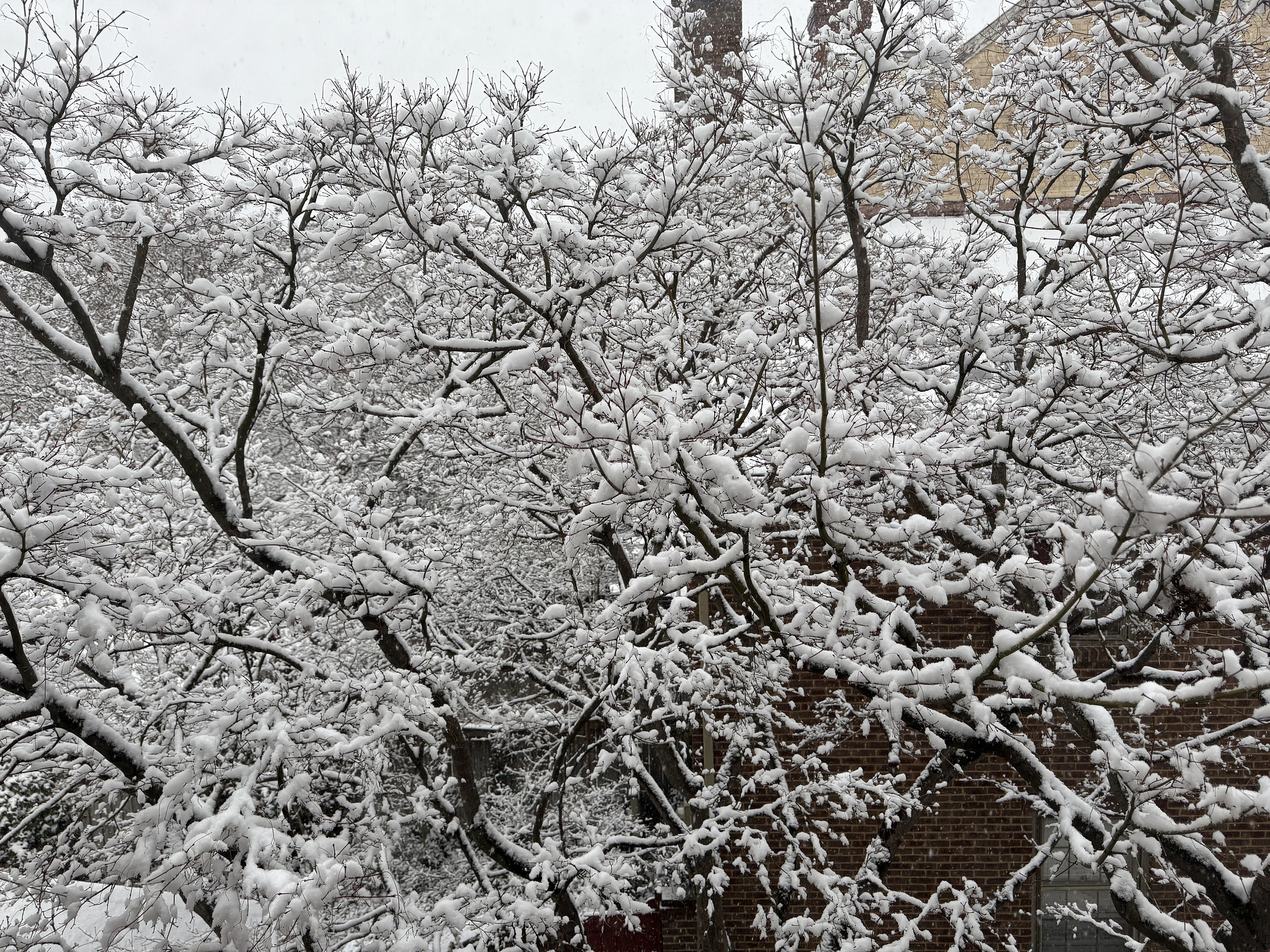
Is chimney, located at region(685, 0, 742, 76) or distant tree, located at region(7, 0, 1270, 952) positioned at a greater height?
chimney, located at region(685, 0, 742, 76)

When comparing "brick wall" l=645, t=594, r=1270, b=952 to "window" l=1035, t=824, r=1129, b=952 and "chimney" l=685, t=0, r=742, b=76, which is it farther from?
"chimney" l=685, t=0, r=742, b=76

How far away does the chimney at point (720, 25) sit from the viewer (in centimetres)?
1033

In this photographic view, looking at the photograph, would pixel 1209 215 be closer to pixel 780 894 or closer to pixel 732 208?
pixel 732 208

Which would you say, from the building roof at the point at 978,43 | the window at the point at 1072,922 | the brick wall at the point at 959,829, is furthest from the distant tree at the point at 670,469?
the building roof at the point at 978,43

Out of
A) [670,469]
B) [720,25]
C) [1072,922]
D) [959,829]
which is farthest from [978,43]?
[670,469]


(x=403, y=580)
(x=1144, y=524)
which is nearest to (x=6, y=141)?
(x=403, y=580)

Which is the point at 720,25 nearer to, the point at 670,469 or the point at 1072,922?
A: the point at 670,469

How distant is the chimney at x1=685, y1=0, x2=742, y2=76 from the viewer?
10.3 meters

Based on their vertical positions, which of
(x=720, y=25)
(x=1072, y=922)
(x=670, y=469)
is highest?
(x=720, y=25)

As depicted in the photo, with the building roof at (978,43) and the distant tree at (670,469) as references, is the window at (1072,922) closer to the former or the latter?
the distant tree at (670,469)

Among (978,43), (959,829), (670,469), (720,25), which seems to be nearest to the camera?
(670,469)

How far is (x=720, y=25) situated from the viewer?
36.2 feet

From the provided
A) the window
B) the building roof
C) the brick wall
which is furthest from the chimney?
the window

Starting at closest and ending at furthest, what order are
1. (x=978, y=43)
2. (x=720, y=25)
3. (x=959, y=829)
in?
1. (x=959, y=829)
2. (x=720, y=25)
3. (x=978, y=43)
